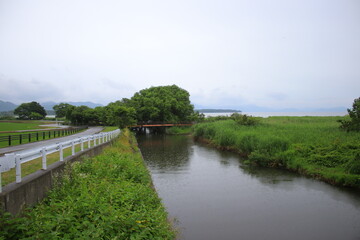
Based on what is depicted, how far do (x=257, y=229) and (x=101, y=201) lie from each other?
7.10 meters

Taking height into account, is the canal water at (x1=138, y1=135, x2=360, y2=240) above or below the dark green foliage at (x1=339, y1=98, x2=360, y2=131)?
below

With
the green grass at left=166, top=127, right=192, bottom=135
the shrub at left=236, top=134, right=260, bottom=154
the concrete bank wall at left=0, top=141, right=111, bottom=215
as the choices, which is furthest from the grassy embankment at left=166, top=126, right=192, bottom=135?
the concrete bank wall at left=0, top=141, right=111, bottom=215

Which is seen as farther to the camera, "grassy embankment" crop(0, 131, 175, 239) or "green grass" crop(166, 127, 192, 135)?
"green grass" crop(166, 127, 192, 135)

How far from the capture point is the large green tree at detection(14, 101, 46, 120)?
91.5 meters

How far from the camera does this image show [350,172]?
1503 centimetres

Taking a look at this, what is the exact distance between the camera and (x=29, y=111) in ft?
312

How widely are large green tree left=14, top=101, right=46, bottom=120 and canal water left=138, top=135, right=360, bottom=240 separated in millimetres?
88984

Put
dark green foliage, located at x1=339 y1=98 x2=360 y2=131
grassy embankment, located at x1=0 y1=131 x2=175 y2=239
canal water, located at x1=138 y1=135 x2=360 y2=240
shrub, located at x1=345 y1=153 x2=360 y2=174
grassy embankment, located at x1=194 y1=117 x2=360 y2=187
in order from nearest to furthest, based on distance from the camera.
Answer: grassy embankment, located at x1=0 y1=131 x2=175 y2=239, canal water, located at x1=138 y1=135 x2=360 y2=240, shrub, located at x1=345 y1=153 x2=360 y2=174, grassy embankment, located at x1=194 y1=117 x2=360 y2=187, dark green foliage, located at x1=339 y1=98 x2=360 y2=131

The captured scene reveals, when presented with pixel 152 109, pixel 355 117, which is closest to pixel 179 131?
pixel 152 109

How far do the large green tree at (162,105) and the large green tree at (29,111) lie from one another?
49365 millimetres

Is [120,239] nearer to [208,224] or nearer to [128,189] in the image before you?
[128,189]

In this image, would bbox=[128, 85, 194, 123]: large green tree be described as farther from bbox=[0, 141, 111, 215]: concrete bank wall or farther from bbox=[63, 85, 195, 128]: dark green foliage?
bbox=[0, 141, 111, 215]: concrete bank wall

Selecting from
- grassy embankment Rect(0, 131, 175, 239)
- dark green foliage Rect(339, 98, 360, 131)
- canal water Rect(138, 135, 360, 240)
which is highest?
dark green foliage Rect(339, 98, 360, 131)

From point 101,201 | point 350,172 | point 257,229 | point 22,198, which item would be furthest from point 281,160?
point 22,198
